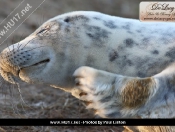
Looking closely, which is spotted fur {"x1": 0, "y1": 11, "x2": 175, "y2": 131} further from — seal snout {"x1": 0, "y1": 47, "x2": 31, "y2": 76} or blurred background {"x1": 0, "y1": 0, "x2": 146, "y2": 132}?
blurred background {"x1": 0, "y1": 0, "x2": 146, "y2": 132}

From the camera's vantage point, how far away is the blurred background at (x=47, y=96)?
9.19 ft

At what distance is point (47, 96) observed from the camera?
3439mm

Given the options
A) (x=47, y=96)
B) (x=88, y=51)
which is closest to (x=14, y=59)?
(x=88, y=51)

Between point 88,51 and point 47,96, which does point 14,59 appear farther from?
point 47,96

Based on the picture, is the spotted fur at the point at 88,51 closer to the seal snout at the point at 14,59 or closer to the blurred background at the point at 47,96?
the seal snout at the point at 14,59

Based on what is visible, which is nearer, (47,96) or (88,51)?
(88,51)

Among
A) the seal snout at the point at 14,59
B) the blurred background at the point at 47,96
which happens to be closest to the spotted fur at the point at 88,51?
the seal snout at the point at 14,59

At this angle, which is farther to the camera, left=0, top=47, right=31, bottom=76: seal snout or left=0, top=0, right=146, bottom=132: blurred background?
left=0, top=0, right=146, bottom=132: blurred background

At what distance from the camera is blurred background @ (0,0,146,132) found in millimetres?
2801

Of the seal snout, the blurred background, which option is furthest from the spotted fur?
the blurred background

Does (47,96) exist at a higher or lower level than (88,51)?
lower

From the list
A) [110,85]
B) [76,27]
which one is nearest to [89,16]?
[76,27]

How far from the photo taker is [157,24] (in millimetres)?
2039

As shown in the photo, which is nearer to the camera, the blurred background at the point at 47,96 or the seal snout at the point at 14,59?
the seal snout at the point at 14,59
